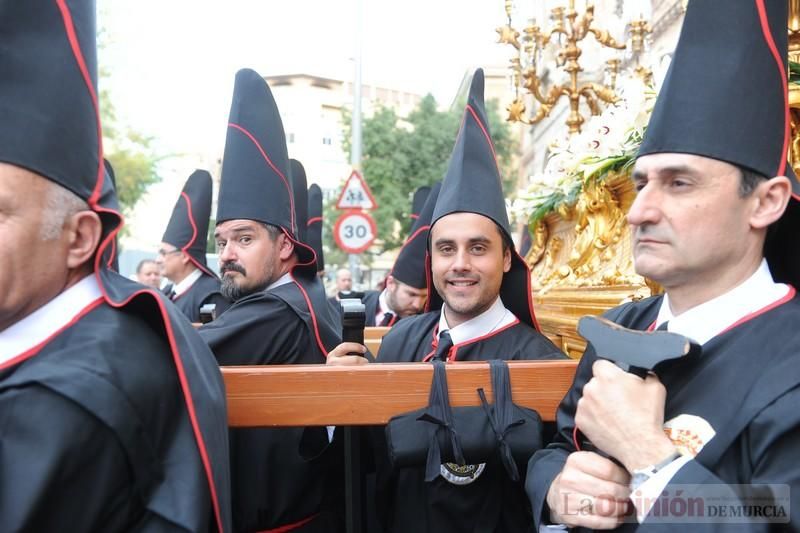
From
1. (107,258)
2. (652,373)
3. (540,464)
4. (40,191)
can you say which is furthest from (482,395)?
(40,191)

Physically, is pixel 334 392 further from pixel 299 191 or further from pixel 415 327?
pixel 299 191

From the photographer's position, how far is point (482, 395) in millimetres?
2082

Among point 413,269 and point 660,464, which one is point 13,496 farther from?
point 413,269

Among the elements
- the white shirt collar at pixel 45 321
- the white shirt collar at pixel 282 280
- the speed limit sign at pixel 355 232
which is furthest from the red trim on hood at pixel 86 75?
the speed limit sign at pixel 355 232

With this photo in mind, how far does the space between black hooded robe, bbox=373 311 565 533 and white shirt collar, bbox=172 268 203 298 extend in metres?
5.15

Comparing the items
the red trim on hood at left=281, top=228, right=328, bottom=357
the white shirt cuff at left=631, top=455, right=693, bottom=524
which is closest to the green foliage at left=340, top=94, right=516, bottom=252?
the red trim on hood at left=281, top=228, right=328, bottom=357

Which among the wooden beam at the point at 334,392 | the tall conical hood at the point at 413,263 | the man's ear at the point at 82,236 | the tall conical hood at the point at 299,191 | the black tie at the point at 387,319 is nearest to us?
the man's ear at the point at 82,236

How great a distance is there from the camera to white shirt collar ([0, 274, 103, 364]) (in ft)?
5.61

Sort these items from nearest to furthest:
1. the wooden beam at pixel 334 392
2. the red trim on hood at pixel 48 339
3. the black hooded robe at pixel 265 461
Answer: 1. the red trim on hood at pixel 48 339
2. the wooden beam at pixel 334 392
3. the black hooded robe at pixel 265 461

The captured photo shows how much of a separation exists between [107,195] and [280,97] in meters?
57.8

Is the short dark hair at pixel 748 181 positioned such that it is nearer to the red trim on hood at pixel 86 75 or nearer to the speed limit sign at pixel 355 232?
the red trim on hood at pixel 86 75

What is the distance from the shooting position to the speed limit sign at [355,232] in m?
11.1

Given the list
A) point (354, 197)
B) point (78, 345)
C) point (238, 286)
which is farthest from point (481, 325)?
point (354, 197)

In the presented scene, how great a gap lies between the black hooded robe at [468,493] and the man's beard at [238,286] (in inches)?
41.3
